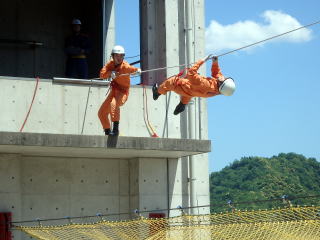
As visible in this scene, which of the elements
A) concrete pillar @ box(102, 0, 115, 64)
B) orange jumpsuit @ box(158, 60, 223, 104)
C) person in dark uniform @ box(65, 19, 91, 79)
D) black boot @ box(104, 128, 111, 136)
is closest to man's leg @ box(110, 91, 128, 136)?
black boot @ box(104, 128, 111, 136)

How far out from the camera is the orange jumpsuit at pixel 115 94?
17.3m

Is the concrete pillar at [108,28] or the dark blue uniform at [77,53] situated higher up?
the concrete pillar at [108,28]

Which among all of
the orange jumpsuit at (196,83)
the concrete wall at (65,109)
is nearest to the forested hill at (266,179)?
the concrete wall at (65,109)

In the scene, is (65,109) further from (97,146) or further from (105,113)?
(97,146)

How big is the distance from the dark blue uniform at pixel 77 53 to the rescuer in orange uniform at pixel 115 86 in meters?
3.61

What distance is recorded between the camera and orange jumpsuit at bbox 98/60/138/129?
17.3 meters

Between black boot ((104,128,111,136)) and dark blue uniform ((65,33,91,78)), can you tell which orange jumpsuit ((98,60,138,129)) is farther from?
dark blue uniform ((65,33,91,78))

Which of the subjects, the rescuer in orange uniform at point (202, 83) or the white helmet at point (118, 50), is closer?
the rescuer in orange uniform at point (202, 83)

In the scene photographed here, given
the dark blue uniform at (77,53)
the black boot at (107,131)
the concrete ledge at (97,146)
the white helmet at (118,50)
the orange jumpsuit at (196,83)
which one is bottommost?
the concrete ledge at (97,146)

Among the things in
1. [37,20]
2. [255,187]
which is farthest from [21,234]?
[255,187]

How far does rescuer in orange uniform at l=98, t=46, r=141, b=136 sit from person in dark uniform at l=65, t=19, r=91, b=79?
3.61m

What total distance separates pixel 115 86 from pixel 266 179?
7586cm

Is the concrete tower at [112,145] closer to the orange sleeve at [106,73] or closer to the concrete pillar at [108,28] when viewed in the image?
the concrete pillar at [108,28]

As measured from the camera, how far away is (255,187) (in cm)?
8938
